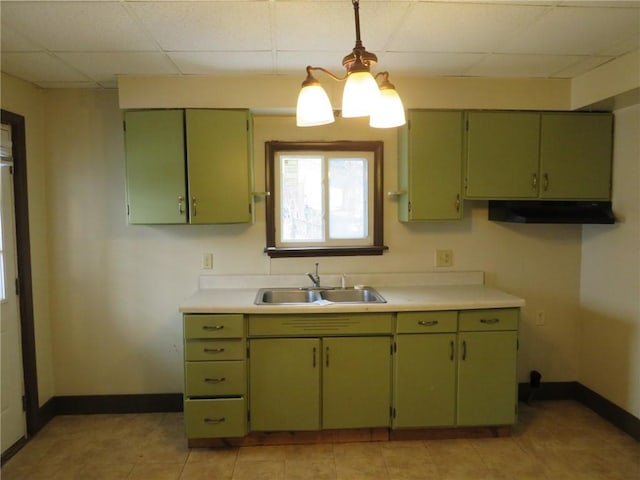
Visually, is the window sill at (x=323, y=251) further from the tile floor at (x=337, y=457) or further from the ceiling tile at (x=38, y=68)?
the ceiling tile at (x=38, y=68)

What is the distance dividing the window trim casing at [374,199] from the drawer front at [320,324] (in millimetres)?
645

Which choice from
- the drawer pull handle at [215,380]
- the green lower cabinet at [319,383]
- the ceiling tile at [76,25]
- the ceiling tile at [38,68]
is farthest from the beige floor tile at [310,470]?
the ceiling tile at [38,68]

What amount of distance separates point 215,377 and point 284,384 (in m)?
0.42

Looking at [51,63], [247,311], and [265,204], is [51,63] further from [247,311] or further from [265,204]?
[247,311]

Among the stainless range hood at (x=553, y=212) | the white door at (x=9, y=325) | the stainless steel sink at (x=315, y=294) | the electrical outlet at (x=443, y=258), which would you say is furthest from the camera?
the electrical outlet at (x=443, y=258)

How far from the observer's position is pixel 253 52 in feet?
7.33

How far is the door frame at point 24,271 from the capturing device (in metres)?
2.58

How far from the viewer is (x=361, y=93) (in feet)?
4.61

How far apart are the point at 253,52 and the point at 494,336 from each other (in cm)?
224

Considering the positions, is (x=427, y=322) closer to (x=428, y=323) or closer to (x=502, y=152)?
(x=428, y=323)

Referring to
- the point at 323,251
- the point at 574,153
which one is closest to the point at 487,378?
the point at 323,251

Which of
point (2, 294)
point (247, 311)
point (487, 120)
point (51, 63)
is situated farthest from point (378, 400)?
point (51, 63)

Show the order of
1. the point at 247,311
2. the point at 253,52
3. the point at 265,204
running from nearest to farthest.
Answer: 1. the point at 253,52
2. the point at 247,311
3. the point at 265,204

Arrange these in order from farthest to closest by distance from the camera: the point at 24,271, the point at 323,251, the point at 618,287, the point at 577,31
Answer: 1. the point at 323,251
2. the point at 618,287
3. the point at 24,271
4. the point at 577,31
